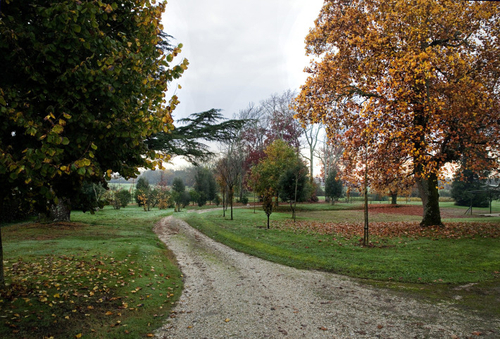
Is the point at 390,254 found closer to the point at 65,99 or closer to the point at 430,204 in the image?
the point at 430,204

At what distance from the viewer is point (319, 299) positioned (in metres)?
5.23

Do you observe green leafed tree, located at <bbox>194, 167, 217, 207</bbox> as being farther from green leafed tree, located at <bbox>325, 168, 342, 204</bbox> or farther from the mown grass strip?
the mown grass strip

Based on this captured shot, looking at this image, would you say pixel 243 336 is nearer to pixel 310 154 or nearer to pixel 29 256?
pixel 29 256

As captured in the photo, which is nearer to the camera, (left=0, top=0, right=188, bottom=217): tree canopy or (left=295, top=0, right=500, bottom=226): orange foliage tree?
(left=0, top=0, right=188, bottom=217): tree canopy

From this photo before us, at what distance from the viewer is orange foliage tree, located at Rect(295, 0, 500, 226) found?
368 inches

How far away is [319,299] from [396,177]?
27.5 ft

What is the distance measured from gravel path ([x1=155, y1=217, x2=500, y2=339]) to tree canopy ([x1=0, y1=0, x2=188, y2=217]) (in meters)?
2.67

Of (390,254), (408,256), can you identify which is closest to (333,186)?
(390,254)

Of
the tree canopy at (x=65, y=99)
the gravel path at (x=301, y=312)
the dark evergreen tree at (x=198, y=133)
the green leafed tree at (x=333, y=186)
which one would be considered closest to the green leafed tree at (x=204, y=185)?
the green leafed tree at (x=333, y=186)

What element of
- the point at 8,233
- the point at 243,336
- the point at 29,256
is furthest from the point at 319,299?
the point at 8,233

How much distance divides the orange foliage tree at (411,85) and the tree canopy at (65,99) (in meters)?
7.71

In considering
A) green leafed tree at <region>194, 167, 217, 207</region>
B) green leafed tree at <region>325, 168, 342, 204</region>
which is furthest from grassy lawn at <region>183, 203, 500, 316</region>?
green leafed tree at <region>325, 168, 342, 204</region>

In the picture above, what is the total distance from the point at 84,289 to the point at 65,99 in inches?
147

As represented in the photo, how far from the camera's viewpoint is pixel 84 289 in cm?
Result: 535
